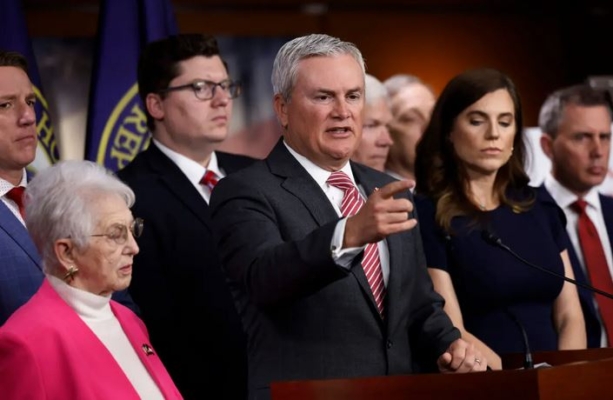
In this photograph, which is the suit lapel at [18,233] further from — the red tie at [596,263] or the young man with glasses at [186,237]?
the red tie at [596,263]

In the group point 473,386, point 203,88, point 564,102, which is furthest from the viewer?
point 564,102

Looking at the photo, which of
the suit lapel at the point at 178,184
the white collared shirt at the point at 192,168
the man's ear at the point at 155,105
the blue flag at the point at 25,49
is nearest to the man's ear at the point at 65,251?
the suit lapel at the point at 178,184

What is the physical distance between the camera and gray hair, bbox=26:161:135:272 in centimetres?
298

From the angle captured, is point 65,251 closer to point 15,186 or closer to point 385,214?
point 15,186

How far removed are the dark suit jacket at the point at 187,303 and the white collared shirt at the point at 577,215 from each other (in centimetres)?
131

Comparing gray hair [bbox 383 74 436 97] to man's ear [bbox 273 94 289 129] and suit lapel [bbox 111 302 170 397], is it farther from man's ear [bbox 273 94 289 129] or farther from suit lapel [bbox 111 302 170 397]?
suit lapel [bbox 111 302 170 397]

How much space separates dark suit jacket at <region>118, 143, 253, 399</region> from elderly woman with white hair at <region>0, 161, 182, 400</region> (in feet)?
2.28

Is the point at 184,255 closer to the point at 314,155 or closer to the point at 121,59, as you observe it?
the point at 314,155

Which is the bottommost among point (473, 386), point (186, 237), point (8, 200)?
point (473, 386)

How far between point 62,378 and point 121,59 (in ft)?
7.62

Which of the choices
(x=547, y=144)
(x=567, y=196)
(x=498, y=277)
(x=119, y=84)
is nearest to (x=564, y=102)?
(x=547, y=144)

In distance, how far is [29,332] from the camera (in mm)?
2844

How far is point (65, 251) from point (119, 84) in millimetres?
2030

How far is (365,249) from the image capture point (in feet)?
9.81
